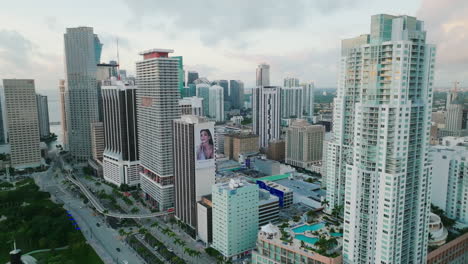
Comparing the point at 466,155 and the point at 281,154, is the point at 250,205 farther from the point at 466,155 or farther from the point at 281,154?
the point at 281,154

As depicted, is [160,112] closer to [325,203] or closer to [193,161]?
[193,161]

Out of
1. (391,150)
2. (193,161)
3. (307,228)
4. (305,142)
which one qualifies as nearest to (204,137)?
(193,161)

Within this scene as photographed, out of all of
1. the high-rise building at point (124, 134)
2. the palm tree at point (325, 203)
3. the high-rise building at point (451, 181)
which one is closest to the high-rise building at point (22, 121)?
the high-rise building at point (124, 134)

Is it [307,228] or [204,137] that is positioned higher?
[204,137]

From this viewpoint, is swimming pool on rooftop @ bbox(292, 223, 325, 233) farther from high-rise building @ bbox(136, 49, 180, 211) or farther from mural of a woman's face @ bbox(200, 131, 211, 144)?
high-rise building @ bbox(136, 49, 180, 211)

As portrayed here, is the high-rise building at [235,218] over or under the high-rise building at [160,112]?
under

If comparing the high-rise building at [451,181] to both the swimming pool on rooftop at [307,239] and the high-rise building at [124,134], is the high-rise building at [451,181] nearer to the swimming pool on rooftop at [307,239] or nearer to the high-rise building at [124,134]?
the swimming pool on rooftop at [307,239]
